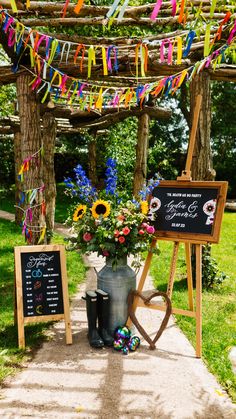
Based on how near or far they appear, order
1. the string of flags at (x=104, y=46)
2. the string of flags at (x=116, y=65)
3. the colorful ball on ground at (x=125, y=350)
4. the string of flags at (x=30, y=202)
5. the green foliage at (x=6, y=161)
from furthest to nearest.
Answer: the green foliage at (x=6, y=161) → the string of flags at (x=30, y=202) → the colorful ball on ground at (x=125, y=350) → the string of flags at (x=116, y=65) → the string of flags at (x=104, y=46)

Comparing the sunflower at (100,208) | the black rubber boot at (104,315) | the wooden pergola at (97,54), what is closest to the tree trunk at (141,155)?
the wooden pergola at (97,54)

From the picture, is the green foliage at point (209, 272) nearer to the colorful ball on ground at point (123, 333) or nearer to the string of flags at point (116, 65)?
the colorful ball on ground at point (123, 333)

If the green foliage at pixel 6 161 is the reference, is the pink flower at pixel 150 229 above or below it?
above

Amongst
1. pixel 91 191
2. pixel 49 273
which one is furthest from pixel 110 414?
pixel 91 191

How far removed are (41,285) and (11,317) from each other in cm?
80

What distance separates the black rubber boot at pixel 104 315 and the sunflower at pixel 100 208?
738 mm

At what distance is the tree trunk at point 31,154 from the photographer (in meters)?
4.59

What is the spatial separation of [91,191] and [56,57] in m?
1.92

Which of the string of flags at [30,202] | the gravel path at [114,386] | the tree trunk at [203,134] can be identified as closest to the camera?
the gravel path at [114,386]

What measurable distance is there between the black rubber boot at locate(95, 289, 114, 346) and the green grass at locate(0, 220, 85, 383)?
0.62 m

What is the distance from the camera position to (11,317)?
441 centimetres

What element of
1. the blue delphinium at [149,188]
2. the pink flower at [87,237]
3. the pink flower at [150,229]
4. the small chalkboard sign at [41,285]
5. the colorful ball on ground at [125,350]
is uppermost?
the blue delphinium at [149,188]

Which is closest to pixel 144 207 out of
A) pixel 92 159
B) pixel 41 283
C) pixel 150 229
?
pixel 150 229

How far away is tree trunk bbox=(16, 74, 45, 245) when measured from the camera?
4.59m
